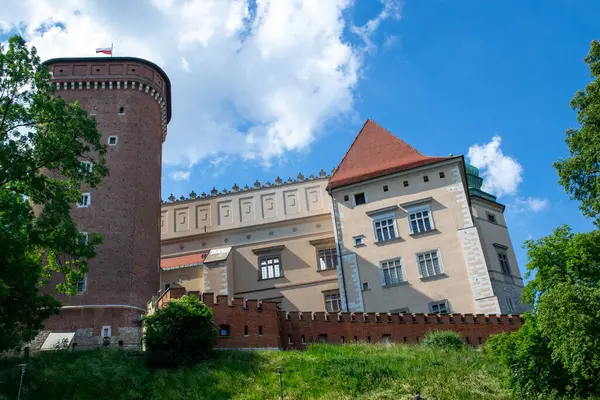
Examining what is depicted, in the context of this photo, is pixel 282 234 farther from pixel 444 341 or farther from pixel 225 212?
pixel 444 341

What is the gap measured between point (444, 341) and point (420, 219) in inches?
351

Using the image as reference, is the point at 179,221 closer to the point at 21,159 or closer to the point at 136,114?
the point at 136,114

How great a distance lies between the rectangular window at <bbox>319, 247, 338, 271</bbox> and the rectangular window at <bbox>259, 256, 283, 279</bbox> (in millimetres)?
2551

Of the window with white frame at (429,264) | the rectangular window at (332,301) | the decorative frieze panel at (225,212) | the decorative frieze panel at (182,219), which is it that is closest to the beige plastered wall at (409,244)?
the window with white frame at (429,264)

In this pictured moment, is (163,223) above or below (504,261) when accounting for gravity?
above

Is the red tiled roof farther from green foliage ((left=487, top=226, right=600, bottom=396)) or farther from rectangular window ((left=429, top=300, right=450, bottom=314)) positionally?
green foliage ((left=487, top=226, right=600, bottom=396))

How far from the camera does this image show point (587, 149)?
2080 centimetres

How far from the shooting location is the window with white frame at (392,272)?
33156 mm

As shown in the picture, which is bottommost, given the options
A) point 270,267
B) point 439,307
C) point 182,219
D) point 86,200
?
point 439,307

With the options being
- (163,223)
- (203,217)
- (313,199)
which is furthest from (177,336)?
(163,223)

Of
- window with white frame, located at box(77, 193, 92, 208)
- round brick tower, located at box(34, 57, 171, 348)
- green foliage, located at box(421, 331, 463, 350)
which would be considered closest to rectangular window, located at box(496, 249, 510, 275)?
green foliage, located at box(421, 331, 463, 350)

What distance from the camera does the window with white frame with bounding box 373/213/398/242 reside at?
113 feet

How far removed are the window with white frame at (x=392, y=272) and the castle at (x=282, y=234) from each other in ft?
0.19

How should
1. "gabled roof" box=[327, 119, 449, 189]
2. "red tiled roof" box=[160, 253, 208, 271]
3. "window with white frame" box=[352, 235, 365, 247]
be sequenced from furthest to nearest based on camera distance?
"red tiled roof" box=[160, 253, 208, 271] → "gabled roof" box=[327, 119, 449, 189] → "window with white frame" box=[352, 235, 365, 247]
